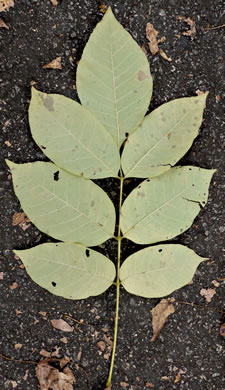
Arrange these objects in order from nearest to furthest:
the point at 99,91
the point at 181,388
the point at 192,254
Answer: the point at 99,91 → the point at 192,254 → the point at 181,388

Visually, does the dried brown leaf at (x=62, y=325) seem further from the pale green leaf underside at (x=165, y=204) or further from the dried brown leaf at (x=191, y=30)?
the dried brown leaf at (x=191, y=30)

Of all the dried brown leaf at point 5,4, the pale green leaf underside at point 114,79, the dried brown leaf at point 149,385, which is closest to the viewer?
the pale green leaf underside at point 114,79

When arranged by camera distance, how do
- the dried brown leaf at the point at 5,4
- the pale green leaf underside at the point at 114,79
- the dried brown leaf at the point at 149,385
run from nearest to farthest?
1. the pale green leaf underside at the point at 114,79
2. the dried brown leaf at the point at 5,4
3. the dried brown leaf at the point at 149,385

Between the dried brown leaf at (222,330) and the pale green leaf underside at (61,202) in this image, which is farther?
the dried brown leaf at (222,330)

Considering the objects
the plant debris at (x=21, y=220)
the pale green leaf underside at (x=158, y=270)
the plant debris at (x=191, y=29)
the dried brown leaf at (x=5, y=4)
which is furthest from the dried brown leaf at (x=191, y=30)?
the plant debris at (x=21, y=220)

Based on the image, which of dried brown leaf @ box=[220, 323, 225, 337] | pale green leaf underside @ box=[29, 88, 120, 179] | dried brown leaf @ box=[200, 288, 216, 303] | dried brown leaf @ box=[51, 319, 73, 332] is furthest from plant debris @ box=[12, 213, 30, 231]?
dried brown leaf @ box=[220, 323, 225, 337]

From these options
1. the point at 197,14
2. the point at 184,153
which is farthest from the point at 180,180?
the point at 197,14

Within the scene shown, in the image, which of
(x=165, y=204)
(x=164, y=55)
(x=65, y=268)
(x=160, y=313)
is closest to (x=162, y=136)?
(x=165, y=204)

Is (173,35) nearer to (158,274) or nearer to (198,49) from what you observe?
(198,49)
